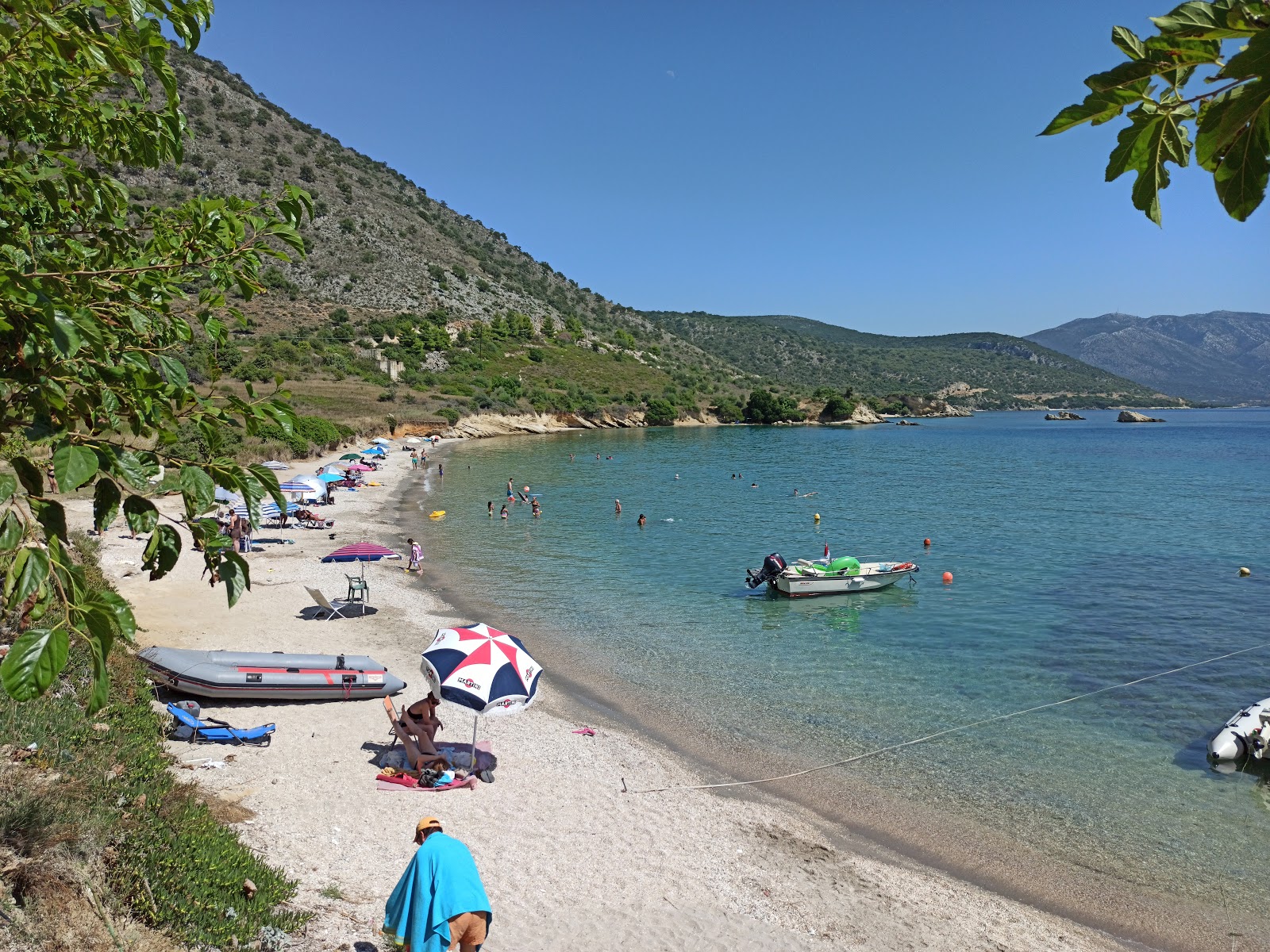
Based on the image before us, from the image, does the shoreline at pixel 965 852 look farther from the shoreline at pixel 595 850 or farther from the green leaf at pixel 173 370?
the green leaf at pixel 173 370

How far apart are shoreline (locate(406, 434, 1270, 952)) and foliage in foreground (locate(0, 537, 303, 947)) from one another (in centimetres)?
581

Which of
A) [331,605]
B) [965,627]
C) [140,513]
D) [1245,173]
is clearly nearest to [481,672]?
[140,513]

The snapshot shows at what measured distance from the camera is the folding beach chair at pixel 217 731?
37.5ft

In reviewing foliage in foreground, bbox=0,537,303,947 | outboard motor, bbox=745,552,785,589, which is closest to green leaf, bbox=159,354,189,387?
foliage in foreground, bbox=0,537,303,947

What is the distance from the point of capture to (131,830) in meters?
6.78

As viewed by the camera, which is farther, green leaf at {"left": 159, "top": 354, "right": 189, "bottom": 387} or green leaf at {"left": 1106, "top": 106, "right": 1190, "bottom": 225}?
green leaf at {"left": 159, "top": 354, "right": 189, "bottom": 387}

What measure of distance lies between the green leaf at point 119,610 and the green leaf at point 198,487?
1.12 ft

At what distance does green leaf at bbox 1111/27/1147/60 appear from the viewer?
66.8 inches

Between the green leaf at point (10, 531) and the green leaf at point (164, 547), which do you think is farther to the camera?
the green leaf at point (164, 547)

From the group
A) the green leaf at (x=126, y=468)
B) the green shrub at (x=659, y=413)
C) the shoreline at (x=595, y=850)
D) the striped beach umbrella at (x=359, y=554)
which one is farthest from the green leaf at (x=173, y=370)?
the green shrub at (x=659, y=413)

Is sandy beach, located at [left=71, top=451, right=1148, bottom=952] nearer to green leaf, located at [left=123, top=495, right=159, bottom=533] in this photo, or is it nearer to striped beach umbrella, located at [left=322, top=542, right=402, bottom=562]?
green leaf, located at [left=123, top=495, right=159, bottom=533]

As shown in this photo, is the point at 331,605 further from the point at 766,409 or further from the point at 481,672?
the point at 766,409

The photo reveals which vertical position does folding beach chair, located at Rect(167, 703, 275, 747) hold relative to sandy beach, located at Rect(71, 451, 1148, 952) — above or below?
above

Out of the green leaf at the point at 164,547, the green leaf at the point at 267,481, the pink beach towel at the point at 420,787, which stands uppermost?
the green leaf at the point at 267,481
